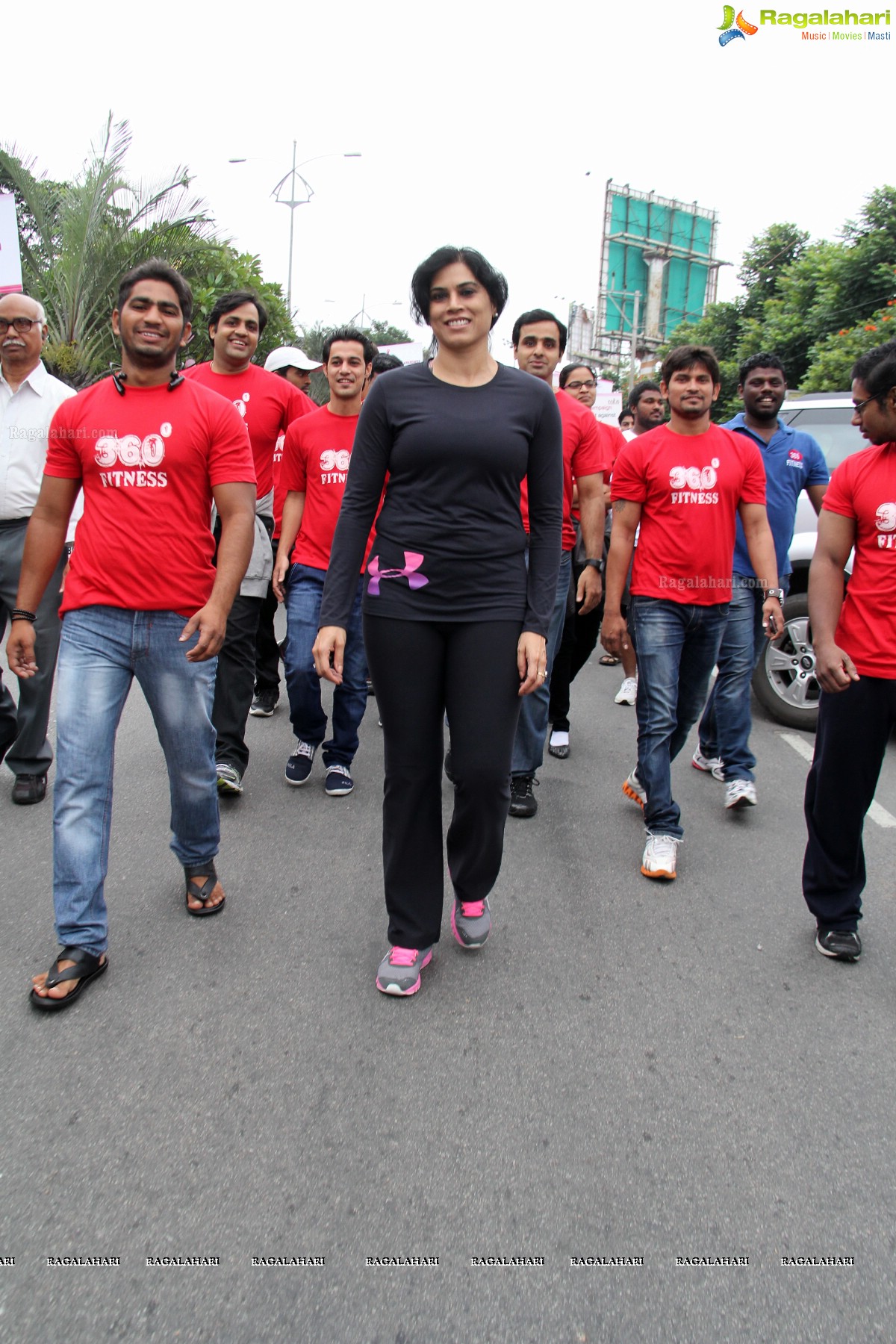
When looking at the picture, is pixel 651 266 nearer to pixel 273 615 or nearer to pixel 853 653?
pixel 273 615

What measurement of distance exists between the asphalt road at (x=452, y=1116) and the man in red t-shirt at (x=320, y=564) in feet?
3.41

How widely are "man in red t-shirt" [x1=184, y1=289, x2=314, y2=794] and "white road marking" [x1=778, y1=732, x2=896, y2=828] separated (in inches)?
117

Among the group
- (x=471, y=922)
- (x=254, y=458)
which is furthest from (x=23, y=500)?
(x=471, y=922)

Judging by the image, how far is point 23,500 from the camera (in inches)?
178

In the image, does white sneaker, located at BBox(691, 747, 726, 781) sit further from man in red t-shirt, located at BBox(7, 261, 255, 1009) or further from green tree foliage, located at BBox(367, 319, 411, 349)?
green tree foliage, located at BBox(367, 319, 411, 349)

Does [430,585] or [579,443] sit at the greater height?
[579,443]

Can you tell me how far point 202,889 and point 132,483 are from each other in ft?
4.55

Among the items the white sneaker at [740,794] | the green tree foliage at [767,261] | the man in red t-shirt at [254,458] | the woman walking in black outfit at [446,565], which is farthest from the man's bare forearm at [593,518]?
the green tree foliage at [767,261]

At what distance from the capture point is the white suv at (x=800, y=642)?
6.46 m

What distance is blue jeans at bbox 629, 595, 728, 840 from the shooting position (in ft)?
13.6

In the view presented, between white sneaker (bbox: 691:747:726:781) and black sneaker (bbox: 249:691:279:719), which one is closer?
white sneaker (bbox: 691:747:726:781)

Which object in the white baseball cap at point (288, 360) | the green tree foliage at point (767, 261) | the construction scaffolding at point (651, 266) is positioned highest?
the construction scaffolding at point (651, 266)

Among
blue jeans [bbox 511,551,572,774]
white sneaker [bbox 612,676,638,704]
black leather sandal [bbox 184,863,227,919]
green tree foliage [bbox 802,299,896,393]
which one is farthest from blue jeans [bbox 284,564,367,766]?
green tree foliage [bbox 802,299,896,393]

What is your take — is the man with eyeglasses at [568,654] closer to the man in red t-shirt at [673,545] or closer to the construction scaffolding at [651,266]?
the man in red t-shirt at [673,545]
